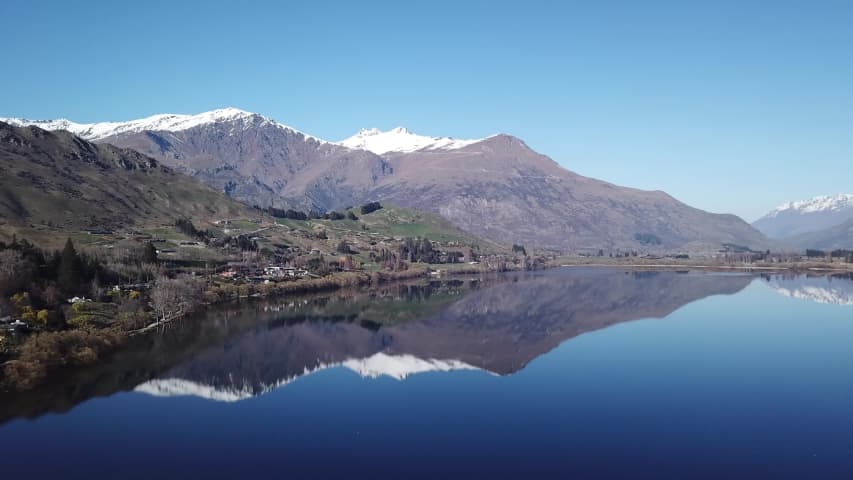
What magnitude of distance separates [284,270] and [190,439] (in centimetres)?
7726

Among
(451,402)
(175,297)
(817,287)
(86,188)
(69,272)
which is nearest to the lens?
(451,402)

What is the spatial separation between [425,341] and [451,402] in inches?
904

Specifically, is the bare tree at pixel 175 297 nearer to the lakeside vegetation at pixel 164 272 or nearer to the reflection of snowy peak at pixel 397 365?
the lakeside vegetation at pixel 164 272

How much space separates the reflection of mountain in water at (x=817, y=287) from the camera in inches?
3662

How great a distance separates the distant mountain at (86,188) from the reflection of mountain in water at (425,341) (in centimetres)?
5812

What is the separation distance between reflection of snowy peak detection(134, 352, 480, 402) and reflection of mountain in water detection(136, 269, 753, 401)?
61mm

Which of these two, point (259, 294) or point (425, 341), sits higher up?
point (259, 294)

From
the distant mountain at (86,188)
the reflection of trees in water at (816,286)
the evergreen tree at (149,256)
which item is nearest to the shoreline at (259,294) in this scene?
the evergreen tree at (149,256)

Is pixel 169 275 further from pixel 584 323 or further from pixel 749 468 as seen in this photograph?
pixel 749 468

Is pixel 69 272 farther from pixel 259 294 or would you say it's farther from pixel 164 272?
pixel 259 294

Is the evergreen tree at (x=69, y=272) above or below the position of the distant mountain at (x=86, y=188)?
below

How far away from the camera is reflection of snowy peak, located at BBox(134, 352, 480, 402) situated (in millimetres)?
40062

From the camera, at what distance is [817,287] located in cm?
11056

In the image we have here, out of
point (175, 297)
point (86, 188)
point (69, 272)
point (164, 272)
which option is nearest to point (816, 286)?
point (175, 297)
